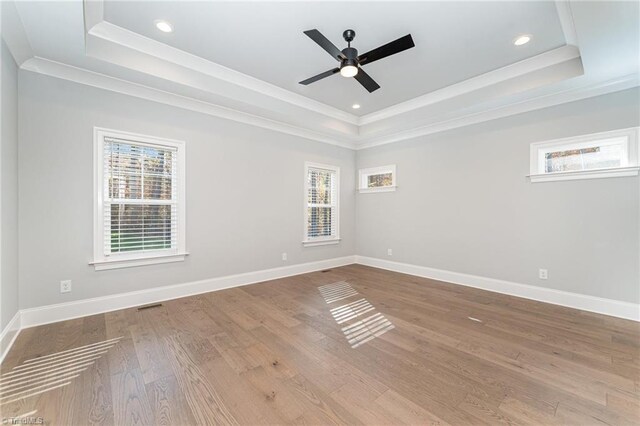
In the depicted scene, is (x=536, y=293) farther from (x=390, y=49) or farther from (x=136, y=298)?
(x=136, y=298)

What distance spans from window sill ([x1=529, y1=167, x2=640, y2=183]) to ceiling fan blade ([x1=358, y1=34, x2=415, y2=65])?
269 centimetres

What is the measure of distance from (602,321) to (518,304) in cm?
75

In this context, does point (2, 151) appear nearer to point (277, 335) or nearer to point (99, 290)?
point (99, 290)

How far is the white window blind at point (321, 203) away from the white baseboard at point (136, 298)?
924 mm

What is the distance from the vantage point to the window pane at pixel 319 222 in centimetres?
534

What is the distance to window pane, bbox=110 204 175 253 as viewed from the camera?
324cm

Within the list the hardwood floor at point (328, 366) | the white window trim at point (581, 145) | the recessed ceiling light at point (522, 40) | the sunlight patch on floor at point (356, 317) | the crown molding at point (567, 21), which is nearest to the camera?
the hardwood floor at point (328, 366)

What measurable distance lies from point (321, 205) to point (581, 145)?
158 inches

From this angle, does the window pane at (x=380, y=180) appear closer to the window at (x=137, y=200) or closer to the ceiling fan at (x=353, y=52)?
the ceiling fan at (x=353, y=52)

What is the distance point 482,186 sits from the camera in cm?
418

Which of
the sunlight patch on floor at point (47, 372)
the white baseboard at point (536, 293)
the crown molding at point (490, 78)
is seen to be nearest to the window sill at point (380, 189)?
the crown molding at point (490, 78)

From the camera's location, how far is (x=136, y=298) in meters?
3.32

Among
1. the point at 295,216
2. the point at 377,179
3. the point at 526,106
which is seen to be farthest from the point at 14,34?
the point at 526,106

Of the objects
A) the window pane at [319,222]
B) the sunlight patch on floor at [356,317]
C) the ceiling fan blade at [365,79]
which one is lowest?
the sunlight patch on floor at [356,317]
